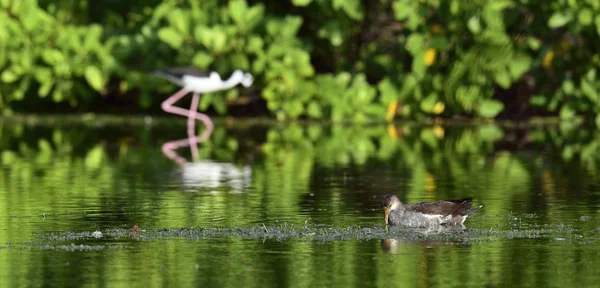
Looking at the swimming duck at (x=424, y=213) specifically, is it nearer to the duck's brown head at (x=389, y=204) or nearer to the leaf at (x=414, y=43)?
the duck's brown head at (x=389, y=204)

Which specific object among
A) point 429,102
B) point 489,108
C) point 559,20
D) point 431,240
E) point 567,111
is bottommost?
point 431,240

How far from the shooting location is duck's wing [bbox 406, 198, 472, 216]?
10.7m

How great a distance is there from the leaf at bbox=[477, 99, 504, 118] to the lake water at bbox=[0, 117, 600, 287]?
3.02 metres

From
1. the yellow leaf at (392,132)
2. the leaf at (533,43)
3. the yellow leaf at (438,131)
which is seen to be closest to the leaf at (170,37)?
the yellow leaf at (392,132)

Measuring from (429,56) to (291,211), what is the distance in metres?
15.2

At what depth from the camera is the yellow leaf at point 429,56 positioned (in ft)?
88.5

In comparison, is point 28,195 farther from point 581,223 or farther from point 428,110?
point 428,110

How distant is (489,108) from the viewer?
26.6m

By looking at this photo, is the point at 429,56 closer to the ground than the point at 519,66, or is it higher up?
higher up

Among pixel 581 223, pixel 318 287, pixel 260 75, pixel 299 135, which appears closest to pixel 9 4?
pixel 260 75

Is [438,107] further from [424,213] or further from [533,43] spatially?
[424,213]

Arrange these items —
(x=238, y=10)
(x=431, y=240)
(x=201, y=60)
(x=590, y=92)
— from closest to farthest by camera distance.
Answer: (x=431, y=240) → (x=590, y=92) → (x=238, y=10) → (x=201, y=60)

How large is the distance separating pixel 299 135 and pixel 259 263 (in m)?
14.8

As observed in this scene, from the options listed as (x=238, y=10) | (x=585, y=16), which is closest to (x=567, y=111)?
(x=585, y=16)
